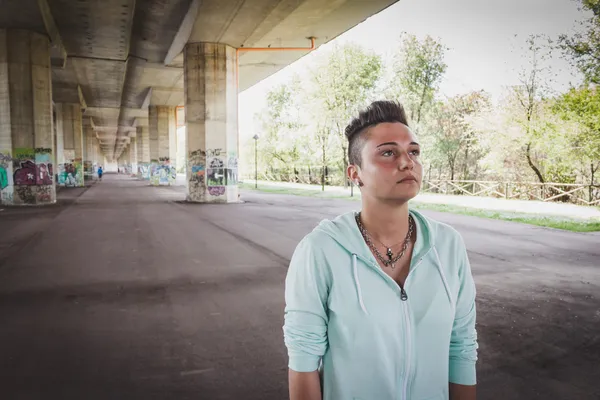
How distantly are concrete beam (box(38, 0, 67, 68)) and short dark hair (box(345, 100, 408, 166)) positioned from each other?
20.0 m

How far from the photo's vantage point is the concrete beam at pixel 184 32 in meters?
18.3

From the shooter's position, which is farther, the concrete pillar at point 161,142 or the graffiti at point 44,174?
the concrete pillar at point 161,142

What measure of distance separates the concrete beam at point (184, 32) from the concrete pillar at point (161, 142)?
20.5 m

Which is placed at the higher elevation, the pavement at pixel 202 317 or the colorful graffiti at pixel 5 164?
the colorful graffiti at pixel 5 164

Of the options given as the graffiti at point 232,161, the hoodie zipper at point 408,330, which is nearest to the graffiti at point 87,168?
the graffiti at point 232,161

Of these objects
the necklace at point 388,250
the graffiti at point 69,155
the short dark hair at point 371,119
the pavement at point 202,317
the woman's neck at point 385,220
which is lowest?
the pavement at point 202,317

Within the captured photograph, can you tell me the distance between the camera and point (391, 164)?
1938 millimetres

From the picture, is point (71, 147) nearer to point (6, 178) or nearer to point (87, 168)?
point (87, 168)

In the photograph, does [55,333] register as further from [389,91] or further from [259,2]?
[389,91]

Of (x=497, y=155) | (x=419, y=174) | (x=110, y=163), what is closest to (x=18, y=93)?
(x=419, y=174)

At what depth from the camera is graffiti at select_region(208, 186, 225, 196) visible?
2523 cm

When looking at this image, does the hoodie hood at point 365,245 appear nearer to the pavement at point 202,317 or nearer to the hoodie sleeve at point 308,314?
the hoodie sleeve at point 308,314

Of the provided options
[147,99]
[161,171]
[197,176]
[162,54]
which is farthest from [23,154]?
[161,171]

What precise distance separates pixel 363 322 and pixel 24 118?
81.0ft
